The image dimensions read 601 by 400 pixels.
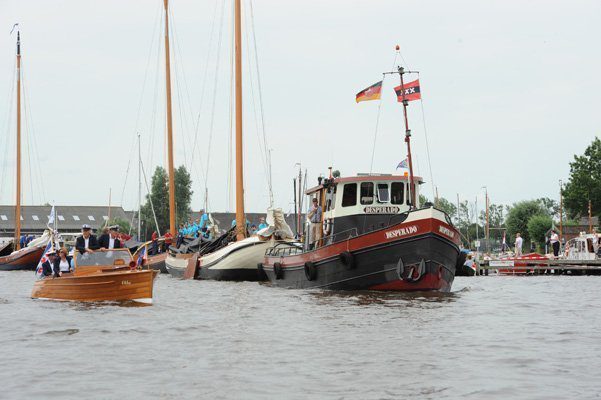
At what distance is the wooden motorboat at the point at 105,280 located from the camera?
20.7 meters

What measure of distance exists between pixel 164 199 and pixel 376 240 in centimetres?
10116

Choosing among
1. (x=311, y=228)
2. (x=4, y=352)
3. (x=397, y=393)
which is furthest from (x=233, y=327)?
(x=311, y=228)

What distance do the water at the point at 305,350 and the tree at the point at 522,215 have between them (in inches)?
3864

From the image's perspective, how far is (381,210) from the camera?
26.2 metres

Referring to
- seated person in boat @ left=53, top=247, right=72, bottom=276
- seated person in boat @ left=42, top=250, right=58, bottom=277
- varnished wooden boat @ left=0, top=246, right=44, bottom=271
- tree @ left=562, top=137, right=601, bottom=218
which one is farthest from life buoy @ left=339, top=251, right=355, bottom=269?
tree @ left=562, top=137, right=601, bottom=218

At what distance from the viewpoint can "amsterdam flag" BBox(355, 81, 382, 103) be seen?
26.8 metres

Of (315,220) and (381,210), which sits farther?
(315,220)

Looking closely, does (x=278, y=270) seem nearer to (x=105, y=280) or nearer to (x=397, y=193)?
(x=397, y=193)

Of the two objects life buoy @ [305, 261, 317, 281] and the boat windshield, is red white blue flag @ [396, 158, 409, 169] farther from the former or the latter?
the boat windshield

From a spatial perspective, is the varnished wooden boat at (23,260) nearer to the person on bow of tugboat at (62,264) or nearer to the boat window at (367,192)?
the boat window at (367,192)

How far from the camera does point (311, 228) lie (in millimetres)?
28156

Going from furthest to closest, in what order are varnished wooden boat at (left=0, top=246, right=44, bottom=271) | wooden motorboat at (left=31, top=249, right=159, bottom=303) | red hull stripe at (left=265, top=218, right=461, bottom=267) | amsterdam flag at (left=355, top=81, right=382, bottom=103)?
1. varnished wooden boat at (left=0, top=246, right=44, bottom=271)
2. amsterdam flag at (left=355, top=81, right=382, bottom=103)
3. red hull stripe at (left=265, top=218, right=461, bottom=267)
4. wooden motorboat at (left=31, top=249, right=159, bottom=303)

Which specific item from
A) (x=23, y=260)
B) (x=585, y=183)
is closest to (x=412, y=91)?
(x=23, y=260)

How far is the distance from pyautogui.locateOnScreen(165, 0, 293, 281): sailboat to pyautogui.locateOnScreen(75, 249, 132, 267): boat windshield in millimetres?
12236
